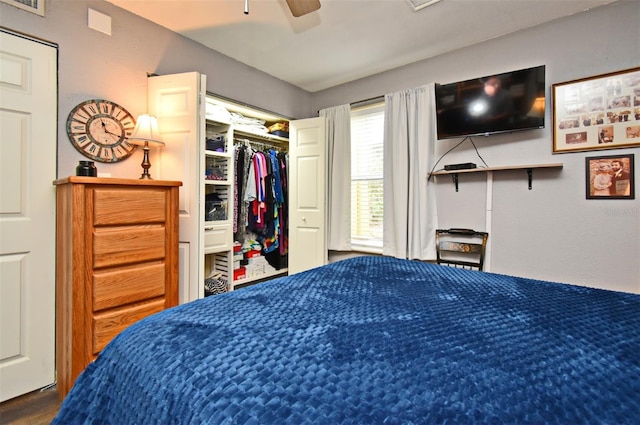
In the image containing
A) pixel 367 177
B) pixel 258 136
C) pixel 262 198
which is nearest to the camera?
pixel 262 198

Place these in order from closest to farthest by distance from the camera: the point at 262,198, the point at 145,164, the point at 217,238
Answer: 1. the point at 145,164
2. the point at 217,238
3. the point at 262,198

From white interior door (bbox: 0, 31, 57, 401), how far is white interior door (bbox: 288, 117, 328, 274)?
2145 millimetres

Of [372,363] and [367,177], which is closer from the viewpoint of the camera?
[372,363]

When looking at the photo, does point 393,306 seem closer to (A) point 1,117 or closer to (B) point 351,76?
(A) point 1,117

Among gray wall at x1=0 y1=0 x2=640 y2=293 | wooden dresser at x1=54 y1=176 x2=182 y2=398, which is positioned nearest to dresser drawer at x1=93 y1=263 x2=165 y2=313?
wooden dresser at x1=54 y1=176 x2=182 y2=398

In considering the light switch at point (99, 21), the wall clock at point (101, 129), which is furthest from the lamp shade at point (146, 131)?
the light switch at point (99, 21)

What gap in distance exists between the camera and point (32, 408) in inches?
67.6

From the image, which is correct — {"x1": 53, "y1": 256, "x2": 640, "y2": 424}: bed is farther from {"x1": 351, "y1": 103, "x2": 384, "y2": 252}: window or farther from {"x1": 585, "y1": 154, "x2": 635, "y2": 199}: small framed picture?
{"x1": 351, "y1": 103, "x2": 384, "y2": 252}: window

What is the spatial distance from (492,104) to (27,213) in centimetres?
343

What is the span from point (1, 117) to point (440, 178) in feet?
10.7

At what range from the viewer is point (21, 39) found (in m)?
1.80

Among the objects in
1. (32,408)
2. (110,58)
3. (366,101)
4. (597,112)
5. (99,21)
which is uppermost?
(99,21)

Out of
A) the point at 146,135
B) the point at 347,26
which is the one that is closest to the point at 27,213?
the point at 146,135

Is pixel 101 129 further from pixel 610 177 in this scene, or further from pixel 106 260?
pixel 610 177
